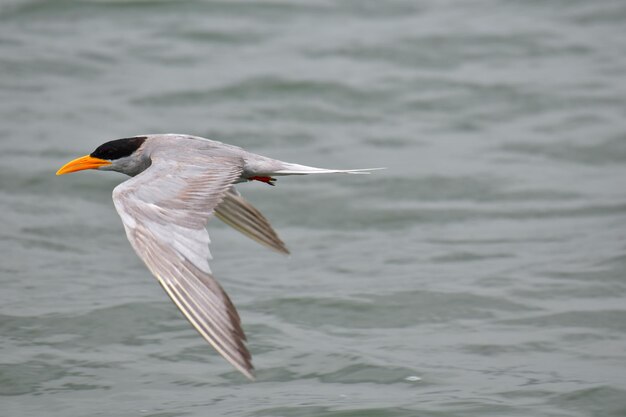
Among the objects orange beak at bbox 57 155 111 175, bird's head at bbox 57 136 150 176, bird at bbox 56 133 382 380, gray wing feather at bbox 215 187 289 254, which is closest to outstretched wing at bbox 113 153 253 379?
bird at bbox 56 133 382 380

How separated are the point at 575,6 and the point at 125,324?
9.15 meters

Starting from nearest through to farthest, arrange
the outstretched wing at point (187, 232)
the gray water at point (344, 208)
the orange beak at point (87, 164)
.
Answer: the outstretched wing at point (187, 232)
the orange beak at point (87, 164)
the gray water at point (344, 208)

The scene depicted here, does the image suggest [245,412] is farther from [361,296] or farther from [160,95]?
[160,95]

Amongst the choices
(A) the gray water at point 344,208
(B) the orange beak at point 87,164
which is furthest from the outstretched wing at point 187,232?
(A) the gray water at point 344,208

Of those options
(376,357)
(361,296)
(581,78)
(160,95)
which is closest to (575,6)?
(581,78)

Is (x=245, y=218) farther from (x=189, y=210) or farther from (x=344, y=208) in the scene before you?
(x=344, y=208)

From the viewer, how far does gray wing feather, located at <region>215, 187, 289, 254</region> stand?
8.48 meters

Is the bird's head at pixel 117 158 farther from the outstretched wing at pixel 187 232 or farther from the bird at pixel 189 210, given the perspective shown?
the outstretched wing at pixel 187 232

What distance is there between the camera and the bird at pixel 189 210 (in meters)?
6.28

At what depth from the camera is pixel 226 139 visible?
43.0ft

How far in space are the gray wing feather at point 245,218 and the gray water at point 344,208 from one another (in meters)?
1.05

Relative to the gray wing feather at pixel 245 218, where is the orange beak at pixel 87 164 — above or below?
above

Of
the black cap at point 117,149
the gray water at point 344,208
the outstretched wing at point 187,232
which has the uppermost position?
the black cap at point 117,149

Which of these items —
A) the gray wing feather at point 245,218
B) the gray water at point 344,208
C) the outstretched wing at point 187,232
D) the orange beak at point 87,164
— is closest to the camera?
the outstretched wing at point 187,232
